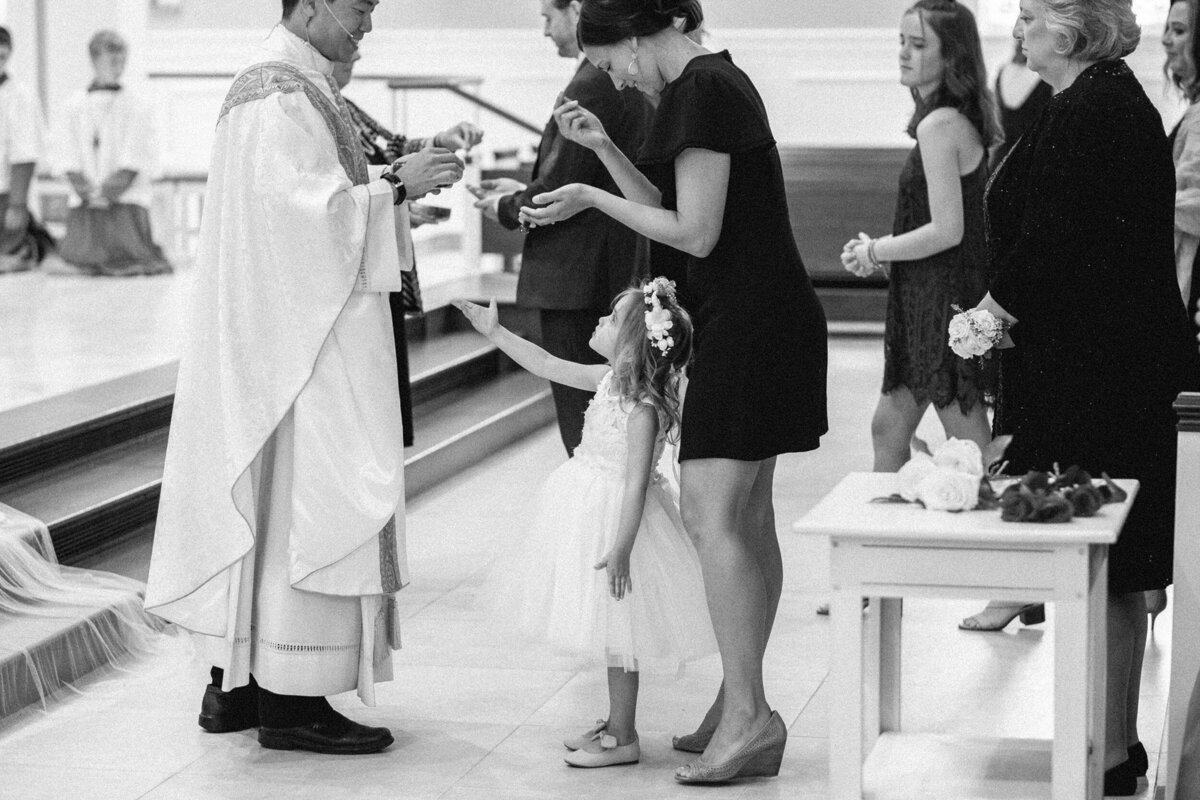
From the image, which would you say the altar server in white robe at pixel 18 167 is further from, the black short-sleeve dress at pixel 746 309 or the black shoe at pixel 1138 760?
the black shoe at pixel 1138 760

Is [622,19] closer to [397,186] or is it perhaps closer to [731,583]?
[397,186]

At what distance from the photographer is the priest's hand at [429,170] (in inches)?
143

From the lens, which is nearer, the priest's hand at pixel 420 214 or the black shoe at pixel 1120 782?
the black shoe at pixel 1120 782

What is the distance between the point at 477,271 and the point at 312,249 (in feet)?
24.3

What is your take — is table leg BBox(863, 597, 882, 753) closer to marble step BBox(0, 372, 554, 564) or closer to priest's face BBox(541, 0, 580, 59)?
priest's face BBox(541, 0, 580, 59)

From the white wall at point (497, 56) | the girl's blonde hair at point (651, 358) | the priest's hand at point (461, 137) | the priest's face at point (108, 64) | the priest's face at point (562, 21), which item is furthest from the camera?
the white wall at point (497, 56)

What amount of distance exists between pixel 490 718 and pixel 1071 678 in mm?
1566

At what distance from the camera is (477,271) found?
10.9 meters

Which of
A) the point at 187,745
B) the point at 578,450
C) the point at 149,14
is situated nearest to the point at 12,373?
the point at 187,745

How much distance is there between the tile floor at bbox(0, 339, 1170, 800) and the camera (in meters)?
3.44

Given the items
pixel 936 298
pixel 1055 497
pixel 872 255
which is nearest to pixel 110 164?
pixel 872 255

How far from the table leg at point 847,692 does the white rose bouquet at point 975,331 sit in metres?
0.70

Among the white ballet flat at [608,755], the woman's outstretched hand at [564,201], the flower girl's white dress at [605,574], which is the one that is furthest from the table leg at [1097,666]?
the woman's outstretched hand at [564,201]

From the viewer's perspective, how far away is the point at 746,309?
325cm
